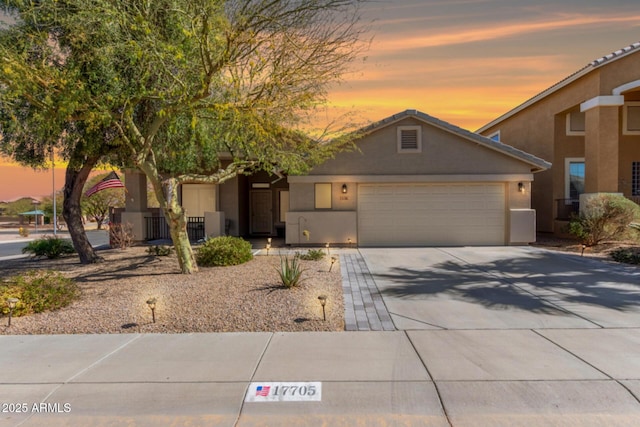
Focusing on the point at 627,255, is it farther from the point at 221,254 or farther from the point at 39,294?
the point at 39,294

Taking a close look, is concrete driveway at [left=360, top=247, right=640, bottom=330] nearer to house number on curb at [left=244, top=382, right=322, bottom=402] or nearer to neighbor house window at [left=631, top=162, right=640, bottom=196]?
house number on curb at [left=244, top=382, right=322, bottom=402]

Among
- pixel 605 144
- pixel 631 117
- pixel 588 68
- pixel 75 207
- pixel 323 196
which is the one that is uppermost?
pixel 588 68

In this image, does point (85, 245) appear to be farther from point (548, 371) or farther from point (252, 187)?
point (548, 371)

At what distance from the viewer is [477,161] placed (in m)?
15.4

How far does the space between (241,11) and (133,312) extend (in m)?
6.03

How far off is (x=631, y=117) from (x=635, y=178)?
2.84 m

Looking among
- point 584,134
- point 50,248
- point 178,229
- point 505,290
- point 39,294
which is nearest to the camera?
point 39,294

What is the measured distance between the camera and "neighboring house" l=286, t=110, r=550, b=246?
50.4ft

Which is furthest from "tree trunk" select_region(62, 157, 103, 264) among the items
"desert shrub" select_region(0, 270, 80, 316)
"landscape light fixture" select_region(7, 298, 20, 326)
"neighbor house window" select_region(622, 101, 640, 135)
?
"neighbor house window" select_region(622, 101, 640, 135)

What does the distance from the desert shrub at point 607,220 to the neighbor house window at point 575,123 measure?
4856 millimetres

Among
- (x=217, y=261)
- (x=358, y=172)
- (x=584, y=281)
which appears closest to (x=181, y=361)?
(x=217, y=261)

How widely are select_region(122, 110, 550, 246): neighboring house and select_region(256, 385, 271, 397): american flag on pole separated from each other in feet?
36.3

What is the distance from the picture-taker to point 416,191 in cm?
1566

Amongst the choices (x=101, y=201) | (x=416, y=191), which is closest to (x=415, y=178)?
(x=416, y=191)
